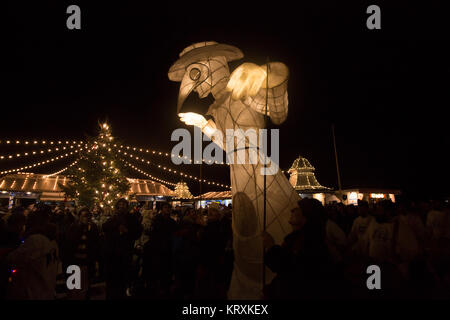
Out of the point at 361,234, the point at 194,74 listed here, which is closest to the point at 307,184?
the point at 361,234

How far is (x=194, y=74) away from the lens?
423 cm

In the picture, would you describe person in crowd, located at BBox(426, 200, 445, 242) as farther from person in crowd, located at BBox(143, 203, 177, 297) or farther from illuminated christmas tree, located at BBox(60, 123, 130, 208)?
illuminated christmas tree, located at BBox(60, 123, 130, 208)

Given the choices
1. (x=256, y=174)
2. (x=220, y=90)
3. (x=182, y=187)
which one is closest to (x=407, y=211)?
(x=256, y=174)

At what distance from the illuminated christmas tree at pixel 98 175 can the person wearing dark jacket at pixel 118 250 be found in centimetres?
983

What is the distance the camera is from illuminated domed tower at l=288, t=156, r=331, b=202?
1941 cm

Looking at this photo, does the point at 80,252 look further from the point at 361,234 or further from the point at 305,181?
the point at 305,181

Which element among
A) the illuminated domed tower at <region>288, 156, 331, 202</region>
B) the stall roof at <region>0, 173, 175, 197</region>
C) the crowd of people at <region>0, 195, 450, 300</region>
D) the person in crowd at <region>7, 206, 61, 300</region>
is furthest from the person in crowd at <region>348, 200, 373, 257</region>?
the stall roof at <region>0, 173, 175, 197</region>

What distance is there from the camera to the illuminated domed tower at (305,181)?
19406 mm

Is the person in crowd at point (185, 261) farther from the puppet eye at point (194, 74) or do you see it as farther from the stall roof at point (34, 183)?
the stall roof at point (34, 183)

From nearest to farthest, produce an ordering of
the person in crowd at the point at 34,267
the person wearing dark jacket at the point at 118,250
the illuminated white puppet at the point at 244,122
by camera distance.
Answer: the person in crowd at the point at 34,267 < the illuminated white puppet at the point at 244,122 < the person wearing dark jacket at the point at 118,250

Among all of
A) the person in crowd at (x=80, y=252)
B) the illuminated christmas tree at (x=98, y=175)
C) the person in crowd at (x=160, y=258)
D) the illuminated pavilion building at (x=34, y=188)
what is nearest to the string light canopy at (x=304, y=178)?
the illuminated pavilion building at (x=34, y=188)
